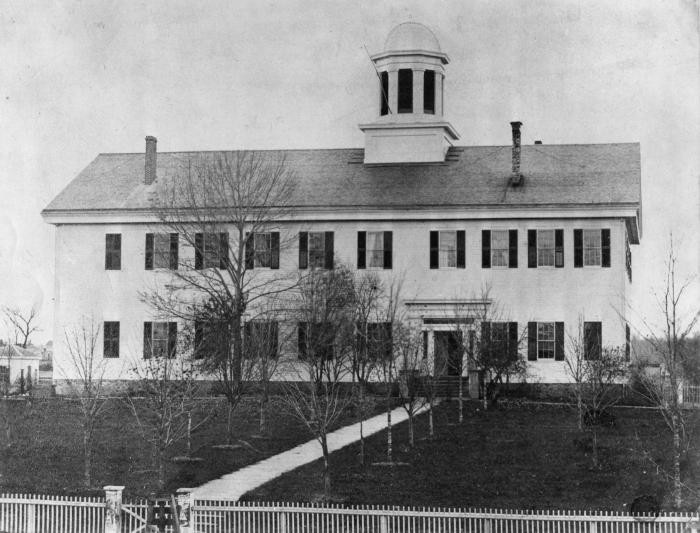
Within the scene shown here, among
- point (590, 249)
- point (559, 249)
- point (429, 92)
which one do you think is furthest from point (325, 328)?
point (429, 92)

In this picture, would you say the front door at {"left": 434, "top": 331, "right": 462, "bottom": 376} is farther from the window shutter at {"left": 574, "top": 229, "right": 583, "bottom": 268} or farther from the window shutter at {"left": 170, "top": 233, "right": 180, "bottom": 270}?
the window shutter at {"left": 170, "top": 233, "right": 180, "bottom": 270}

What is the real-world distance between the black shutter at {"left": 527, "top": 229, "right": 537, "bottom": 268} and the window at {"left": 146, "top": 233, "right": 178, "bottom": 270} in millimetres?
13365

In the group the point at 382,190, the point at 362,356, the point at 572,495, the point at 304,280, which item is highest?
the point at 382,190

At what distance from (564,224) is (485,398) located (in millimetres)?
7670

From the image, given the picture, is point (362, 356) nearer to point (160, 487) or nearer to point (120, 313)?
point (160, 487)

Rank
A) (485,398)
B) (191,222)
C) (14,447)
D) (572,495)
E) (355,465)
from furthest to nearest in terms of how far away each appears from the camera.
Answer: (191,222) → (485,398) → (14,447) → (355,465) → (572,495)

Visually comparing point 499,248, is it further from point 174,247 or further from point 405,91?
point 174,247

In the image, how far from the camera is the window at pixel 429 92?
42.8 meters

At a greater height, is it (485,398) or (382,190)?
(382,190)

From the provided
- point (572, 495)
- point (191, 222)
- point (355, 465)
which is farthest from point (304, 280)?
point (572, 495)

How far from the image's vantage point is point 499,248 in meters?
37.4

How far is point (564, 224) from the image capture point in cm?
3688

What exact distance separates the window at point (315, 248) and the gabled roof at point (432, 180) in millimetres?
1192

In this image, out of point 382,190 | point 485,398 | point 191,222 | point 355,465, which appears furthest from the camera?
point 382,190
